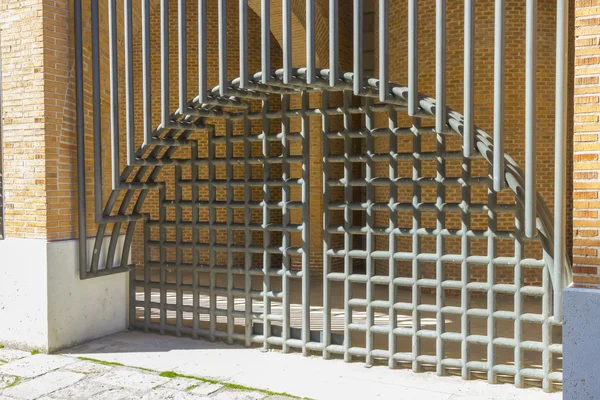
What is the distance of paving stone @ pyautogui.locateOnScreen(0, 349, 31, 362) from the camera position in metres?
6.40

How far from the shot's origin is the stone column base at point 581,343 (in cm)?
416

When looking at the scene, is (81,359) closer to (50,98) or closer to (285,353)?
(285,353)

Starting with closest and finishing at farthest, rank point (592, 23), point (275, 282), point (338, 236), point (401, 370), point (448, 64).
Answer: point (592, 23) → point (401, 370) → point (448, 64) → point (275, 282) → point (338, 236)

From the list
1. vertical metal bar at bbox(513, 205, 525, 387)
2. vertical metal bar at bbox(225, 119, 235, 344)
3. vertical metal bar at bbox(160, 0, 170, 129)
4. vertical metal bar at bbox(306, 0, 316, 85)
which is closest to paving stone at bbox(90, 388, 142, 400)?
vertical metal bar at bbox(225, 119, 235, 344)

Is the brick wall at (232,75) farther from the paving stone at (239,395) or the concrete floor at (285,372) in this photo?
the paving stone at (239,395)

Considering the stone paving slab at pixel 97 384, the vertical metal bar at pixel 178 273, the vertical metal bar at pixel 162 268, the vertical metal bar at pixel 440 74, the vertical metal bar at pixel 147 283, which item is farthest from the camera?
the vertical metal bar at pixel 147 283

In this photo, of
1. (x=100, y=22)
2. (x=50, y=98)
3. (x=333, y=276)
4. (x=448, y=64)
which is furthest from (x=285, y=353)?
(x=448, y=64)

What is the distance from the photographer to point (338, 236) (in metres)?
13.6

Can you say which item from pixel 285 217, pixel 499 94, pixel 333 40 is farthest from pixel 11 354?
pixel 499 94

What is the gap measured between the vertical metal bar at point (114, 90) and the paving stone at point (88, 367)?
6.00ft

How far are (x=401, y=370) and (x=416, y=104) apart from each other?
8.16 feet

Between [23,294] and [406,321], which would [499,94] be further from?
[23,294]

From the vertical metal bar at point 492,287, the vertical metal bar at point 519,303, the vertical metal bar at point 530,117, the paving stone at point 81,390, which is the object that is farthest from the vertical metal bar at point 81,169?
the vertical metal bar at point 530,117

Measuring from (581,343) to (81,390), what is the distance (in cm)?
405
